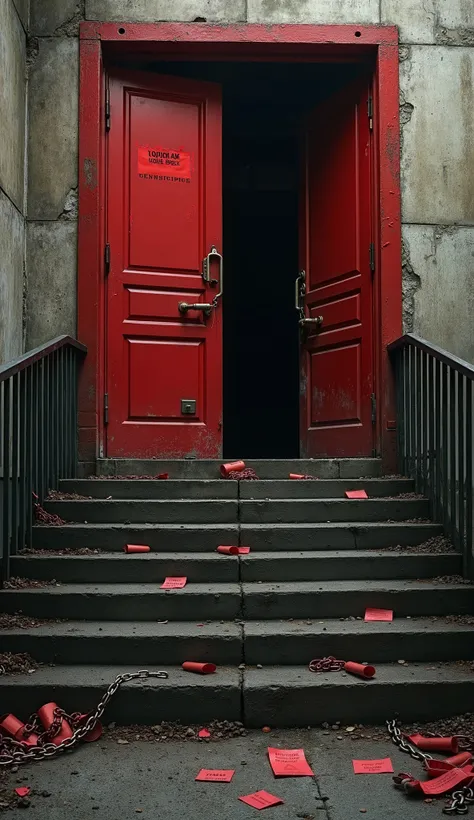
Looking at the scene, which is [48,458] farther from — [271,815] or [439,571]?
[271,815]

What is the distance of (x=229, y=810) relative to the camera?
2.87 m

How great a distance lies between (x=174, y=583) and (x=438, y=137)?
3546mm

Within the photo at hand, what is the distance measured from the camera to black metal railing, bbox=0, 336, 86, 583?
14.1 feet

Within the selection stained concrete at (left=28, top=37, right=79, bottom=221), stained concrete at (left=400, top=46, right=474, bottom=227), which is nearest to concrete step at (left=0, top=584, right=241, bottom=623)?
stained concrete at (left=28, top=37, right=79, bottom=221)

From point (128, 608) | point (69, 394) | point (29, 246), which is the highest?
point (29, 246)

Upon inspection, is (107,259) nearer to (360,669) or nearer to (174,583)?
(174,583)

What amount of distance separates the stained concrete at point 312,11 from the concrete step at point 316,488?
3.11m

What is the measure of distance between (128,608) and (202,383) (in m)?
2.20

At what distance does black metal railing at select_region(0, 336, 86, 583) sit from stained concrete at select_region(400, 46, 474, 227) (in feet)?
8.14

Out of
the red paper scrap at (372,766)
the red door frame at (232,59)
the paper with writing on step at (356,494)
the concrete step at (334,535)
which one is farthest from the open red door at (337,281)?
the red paper scrap at (372,766)

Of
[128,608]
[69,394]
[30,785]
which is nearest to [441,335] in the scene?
[69,394]

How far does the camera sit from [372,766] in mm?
3186

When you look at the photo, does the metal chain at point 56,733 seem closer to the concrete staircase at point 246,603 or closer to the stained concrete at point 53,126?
the concrete staircase at point 246,603

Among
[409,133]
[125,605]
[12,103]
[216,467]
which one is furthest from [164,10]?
[125,605]
